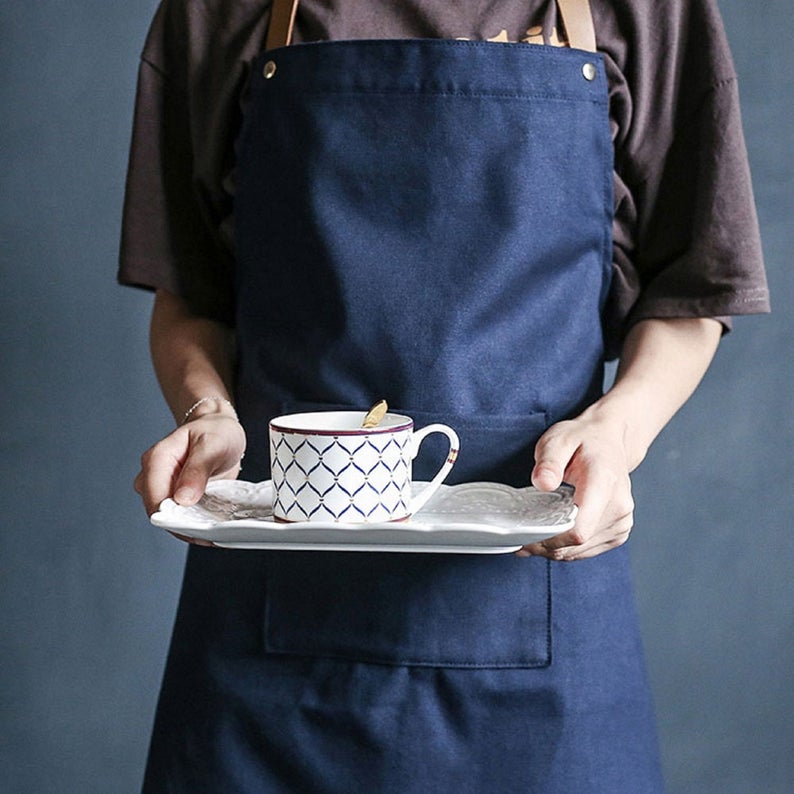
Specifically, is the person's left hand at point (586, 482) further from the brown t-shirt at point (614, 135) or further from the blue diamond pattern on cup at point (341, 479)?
the brown t-shirt at point (614, 135)

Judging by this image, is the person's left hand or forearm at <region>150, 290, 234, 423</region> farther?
forearm at <region>150, 290, 234, 423</region>

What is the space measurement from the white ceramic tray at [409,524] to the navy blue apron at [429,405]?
13 cm

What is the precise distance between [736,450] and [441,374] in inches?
29.9

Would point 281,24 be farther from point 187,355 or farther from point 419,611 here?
point 419,611

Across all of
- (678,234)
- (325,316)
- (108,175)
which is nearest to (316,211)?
(325,316)

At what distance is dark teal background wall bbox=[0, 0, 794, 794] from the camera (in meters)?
1.55

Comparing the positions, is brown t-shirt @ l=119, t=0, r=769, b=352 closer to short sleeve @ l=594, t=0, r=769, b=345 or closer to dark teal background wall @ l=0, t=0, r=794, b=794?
short sleeve @ l=594, t=0, r=769, b=345

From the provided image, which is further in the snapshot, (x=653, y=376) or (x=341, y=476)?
(x=653, y=376)

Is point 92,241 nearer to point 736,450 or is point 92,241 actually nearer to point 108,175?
point 108,175

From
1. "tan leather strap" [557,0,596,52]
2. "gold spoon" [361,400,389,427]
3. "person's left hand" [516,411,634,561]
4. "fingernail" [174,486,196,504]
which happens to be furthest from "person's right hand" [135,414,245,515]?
"tan leather strap" [557,0,596,52]

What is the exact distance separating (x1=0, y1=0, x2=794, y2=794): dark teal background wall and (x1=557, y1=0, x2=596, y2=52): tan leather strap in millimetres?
601

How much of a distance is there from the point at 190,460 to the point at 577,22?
20.7 inches

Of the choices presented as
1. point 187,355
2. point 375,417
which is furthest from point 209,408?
point 375,417

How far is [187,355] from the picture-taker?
3.67 ft
